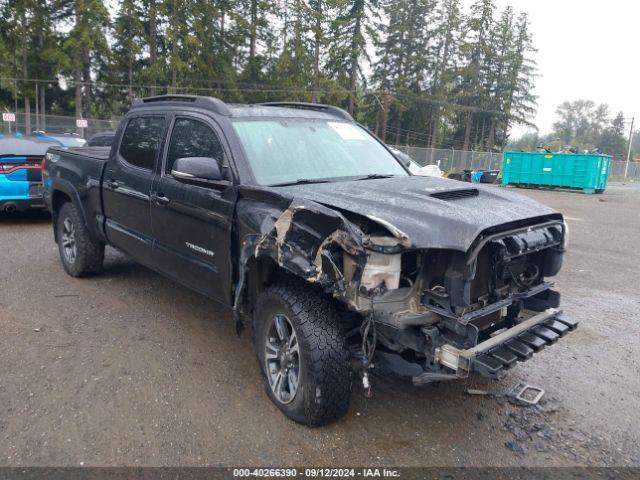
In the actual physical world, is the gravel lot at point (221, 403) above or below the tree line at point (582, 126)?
below

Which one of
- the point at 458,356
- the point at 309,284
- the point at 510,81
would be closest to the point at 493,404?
the point at 458,356

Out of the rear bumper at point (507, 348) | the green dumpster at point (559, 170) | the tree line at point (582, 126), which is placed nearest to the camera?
the rear bumper at point (507, 348)

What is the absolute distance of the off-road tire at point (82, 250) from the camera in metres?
5.71

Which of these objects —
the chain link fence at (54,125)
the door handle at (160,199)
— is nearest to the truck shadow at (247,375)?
the door handle at (160,199)

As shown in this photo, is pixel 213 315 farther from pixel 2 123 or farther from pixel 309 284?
pixel 2 123

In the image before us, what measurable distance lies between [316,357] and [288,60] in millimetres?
41391

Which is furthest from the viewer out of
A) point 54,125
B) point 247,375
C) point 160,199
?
point 54,125

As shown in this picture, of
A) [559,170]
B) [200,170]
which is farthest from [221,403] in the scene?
[559,170]

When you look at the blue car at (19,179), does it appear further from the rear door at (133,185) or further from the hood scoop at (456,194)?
the hood scoop at (456,194)

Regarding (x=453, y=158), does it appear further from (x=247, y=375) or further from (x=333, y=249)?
(x=333, y=249)

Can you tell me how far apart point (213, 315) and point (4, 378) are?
1826 mm

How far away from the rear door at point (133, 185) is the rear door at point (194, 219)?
18 centimetres

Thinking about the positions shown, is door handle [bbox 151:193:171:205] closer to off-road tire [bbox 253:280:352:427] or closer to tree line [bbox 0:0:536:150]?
off-road tire [bbox 253:280:352:427]

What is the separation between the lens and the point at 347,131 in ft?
15.3
